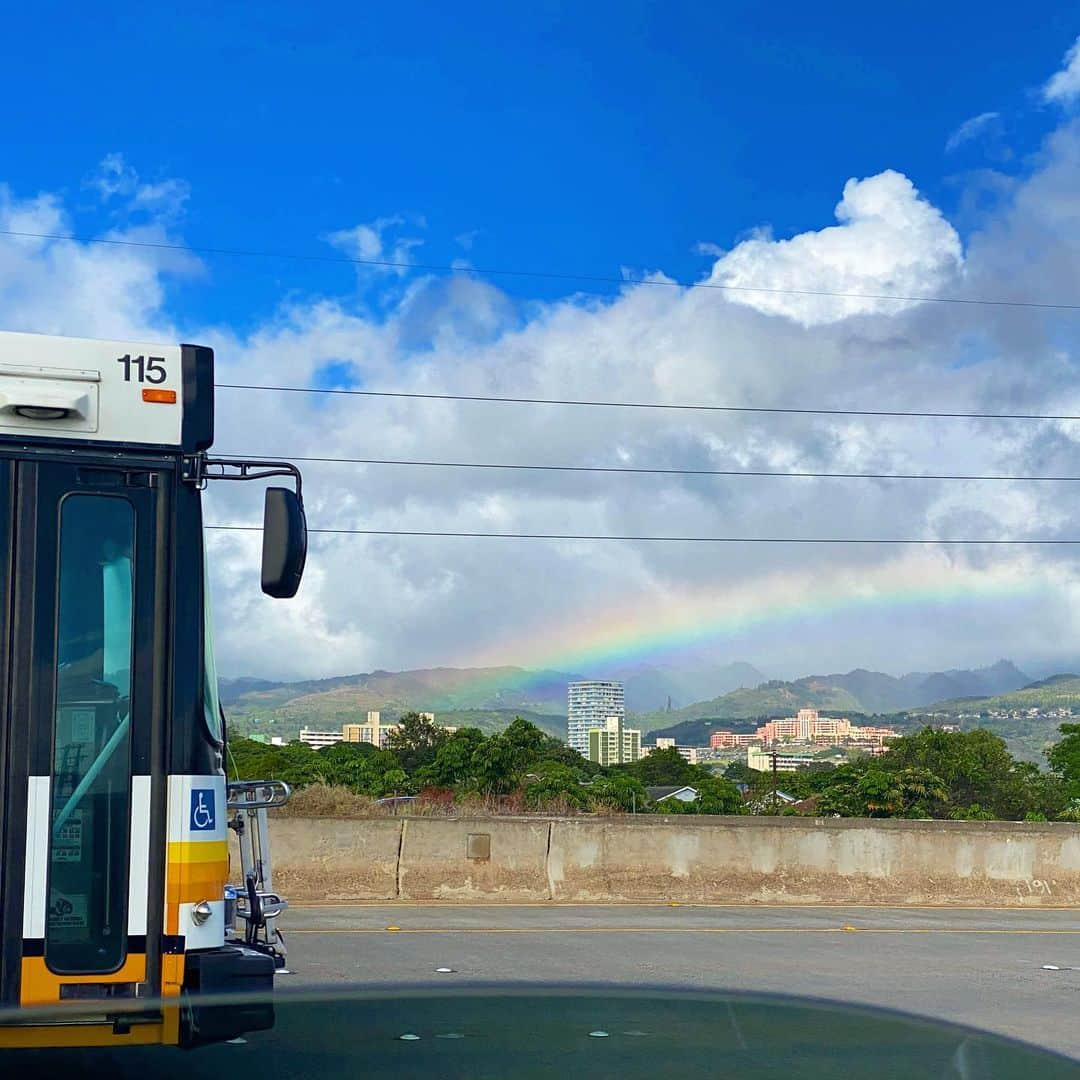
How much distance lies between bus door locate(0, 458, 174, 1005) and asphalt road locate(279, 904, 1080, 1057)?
3.88 m

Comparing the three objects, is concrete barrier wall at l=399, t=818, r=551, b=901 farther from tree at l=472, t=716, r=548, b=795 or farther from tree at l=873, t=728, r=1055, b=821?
tree at l=873, t=728, r=1055, b=821

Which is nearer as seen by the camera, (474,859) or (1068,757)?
(474,859)

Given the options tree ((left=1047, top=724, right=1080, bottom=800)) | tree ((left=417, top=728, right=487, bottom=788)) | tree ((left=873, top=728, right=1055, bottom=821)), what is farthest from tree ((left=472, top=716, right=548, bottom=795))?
tree ((left=1047, top=724, right=1080, bottom=800))

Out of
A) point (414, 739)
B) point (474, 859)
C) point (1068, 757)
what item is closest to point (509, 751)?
point (414, 739)

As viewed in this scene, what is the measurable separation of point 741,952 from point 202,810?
23.4 ft

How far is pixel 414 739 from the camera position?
306 feet

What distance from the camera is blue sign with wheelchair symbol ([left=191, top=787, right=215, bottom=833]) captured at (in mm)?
5434

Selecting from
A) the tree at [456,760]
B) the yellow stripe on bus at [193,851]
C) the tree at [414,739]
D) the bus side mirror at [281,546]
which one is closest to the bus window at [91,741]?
the yellow stripe on bus at [193,851]

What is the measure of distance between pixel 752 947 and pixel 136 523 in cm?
812

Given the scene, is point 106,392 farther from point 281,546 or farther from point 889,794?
point 889,794

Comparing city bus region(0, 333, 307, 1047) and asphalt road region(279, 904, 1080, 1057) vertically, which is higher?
city bus region(0, 333, 307, 1047)

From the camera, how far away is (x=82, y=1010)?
519 cm

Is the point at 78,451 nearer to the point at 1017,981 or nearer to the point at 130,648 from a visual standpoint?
the point at 130,648

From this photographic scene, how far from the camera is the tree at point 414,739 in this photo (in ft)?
291
